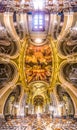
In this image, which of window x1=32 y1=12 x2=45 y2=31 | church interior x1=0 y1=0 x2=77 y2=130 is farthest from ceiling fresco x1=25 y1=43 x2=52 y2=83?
window x1=32 y1=12 x2=45 y2=31

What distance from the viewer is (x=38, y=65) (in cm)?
2300

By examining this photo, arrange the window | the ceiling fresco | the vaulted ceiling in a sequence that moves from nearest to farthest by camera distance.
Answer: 1. the vaulted ceiling
2. the window
3. the ceiling fresco

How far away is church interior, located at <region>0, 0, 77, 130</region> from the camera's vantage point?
698 inches

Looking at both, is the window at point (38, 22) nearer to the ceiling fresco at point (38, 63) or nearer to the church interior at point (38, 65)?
the church interior at point (38, 65)

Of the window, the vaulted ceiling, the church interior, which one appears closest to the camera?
the vaulted ceiling

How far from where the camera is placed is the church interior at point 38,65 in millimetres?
17734

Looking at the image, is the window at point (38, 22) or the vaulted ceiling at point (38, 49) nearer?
the vaulted ceiling at point (38, 49)

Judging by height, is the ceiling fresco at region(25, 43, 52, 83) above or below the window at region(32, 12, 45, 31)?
below

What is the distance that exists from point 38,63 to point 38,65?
249 mm

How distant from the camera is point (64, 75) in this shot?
73.0ft

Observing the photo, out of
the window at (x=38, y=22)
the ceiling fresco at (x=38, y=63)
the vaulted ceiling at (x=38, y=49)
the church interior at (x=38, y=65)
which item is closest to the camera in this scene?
the vaulted ceiling at (x=38, y=49)

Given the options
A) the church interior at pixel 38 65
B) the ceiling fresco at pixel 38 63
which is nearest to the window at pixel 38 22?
the church interior at pixel 38 65

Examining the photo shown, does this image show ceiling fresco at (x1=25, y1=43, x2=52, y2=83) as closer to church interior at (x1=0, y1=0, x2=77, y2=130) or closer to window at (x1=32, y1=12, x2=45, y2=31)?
church interior at (x1=0, y1=0, x2=77, y2=130)

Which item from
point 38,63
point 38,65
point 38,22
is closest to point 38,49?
point 38,63
